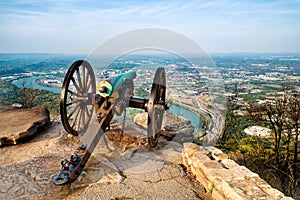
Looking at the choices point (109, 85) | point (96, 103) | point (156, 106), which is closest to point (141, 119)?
point (156, 106)

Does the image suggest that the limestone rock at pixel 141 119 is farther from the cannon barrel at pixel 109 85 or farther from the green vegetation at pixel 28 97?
the green vegetation at pixel 28 97

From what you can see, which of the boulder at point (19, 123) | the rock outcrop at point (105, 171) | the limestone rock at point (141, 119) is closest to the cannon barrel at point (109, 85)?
the rock outcrop at point (105, 171)

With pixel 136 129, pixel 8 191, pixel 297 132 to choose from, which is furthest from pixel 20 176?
pixel 297 132

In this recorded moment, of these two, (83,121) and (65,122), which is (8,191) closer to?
(65,122)

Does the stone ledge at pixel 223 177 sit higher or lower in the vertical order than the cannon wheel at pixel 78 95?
lower

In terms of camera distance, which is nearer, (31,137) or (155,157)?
(155,157)

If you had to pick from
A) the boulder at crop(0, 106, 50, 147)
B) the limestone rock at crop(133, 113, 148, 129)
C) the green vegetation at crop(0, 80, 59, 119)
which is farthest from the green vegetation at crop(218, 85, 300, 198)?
the green vegetation at crop(0, 80, 59, 119)
